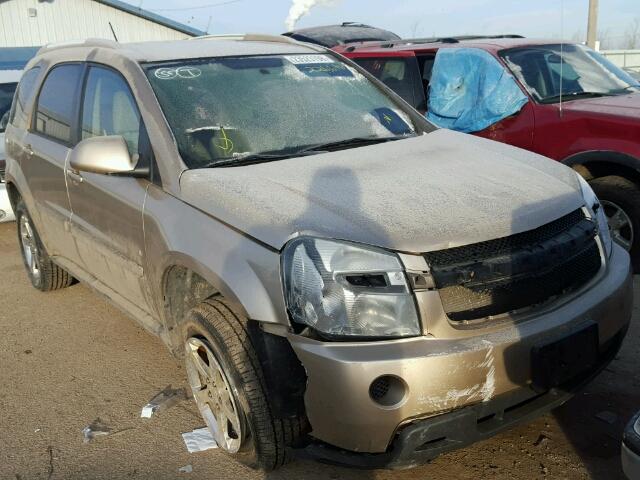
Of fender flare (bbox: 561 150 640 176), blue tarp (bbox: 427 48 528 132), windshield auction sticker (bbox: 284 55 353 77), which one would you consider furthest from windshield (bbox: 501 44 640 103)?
windshield auction sticker (bbox: 284 55 353 77)

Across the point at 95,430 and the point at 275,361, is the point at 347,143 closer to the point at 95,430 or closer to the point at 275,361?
the point at 275,361

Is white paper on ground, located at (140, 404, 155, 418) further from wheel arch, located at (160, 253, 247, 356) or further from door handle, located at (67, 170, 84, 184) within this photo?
door handle, located at (67, 170, 84, 184)

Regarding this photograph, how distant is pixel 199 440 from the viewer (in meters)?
3.29

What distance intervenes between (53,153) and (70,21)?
873 inches

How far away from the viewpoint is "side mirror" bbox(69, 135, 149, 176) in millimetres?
3246

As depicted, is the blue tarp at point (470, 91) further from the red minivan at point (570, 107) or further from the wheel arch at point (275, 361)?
the wheel arch at point (275, 361)

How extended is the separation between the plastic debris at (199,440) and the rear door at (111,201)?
2.31ft

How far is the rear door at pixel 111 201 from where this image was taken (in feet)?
11.2

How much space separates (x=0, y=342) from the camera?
4652mm

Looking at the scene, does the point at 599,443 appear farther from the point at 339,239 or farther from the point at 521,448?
the point at 339,239

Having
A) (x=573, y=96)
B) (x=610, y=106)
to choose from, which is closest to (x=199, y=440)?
(x=610, y=106)

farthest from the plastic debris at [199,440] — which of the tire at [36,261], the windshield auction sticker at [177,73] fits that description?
the tire at [36,261]

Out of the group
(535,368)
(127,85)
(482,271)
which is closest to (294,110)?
(127,85)

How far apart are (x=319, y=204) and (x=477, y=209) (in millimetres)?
630
